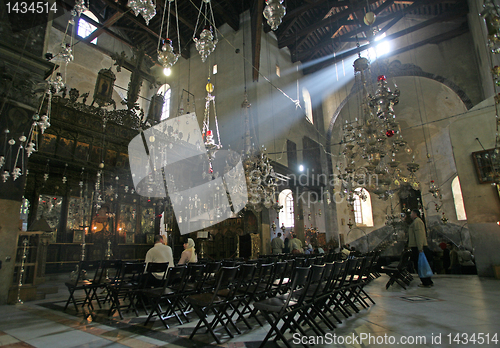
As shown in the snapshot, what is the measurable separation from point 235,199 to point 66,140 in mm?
6821

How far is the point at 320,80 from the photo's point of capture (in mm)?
18766

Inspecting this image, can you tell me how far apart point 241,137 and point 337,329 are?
11.0 meters

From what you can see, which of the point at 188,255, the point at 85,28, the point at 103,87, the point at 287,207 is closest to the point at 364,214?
the point at 287,207

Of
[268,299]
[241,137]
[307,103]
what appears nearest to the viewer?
[268,299]

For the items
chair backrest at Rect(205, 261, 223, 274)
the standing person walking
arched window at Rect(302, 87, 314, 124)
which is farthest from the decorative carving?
the standing person walking

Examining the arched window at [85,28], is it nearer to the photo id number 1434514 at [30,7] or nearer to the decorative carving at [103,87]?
the decorative carving at [103,87]

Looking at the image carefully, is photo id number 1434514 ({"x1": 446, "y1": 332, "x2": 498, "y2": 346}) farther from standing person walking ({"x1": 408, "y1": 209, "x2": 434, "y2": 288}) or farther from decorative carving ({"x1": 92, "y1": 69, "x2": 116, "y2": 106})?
decorative carving ({"x1": 92, "y1": 69, "x2": 116, "y2": 106})

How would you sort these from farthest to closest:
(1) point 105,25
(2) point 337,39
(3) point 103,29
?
(2) point 337,39 → (3) point 103,29 → (1) point 105,25

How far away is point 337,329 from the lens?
2.99 m

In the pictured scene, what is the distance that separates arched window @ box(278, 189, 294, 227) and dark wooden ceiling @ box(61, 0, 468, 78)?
756 cm

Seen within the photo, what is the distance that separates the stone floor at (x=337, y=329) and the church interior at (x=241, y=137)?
0.28 feet

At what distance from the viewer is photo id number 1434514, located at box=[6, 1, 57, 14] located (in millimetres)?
5500

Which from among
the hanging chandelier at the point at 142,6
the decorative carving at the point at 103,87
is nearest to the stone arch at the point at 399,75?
the decorative carving at the point at 103,87

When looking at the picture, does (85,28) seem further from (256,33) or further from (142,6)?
(142,6)
